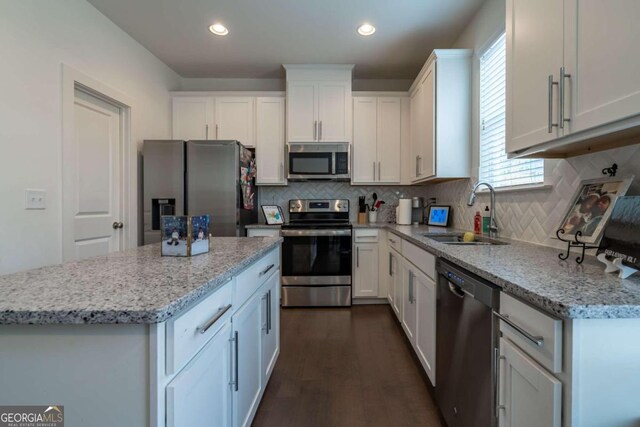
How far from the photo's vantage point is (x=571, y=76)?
1.06 meters

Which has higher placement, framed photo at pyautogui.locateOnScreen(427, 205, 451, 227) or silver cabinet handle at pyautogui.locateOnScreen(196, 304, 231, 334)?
framed photo at pyautogui.locateOnScreen(427, 205, 451, 227)

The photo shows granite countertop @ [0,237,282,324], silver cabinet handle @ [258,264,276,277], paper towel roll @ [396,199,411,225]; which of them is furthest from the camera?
paper towel roll @ [396,199,411,225]

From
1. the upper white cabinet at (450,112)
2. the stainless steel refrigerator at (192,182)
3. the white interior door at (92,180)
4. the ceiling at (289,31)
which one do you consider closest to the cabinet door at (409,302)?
the upper white cabinet at (450,112)

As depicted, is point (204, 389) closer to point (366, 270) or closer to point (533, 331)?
point (533, 331)

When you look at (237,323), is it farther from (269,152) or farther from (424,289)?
(269,152)

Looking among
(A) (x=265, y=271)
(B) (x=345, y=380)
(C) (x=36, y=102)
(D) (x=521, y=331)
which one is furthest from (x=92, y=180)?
(D) (x=521, y=331)

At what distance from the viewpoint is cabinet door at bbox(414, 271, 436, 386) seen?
5.42 ft

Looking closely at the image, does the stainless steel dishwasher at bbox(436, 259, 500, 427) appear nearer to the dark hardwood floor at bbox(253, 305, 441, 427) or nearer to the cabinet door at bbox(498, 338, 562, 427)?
the cabinet door at bbox(498, 338, 562, 427)

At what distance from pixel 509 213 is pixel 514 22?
3.64 ft

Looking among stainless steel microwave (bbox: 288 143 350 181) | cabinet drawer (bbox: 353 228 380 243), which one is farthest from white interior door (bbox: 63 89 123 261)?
cabinet drawer (bbox: 353 228 380 243)

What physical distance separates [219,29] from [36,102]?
1533mm

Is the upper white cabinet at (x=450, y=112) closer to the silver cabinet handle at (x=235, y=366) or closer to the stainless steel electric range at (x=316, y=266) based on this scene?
the stainless steel electric range at (x=316, y=266)

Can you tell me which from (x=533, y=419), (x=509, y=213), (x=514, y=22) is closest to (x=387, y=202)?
(x=509, y=213)

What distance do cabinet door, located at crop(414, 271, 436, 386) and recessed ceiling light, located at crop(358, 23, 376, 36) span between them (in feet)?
7.09
